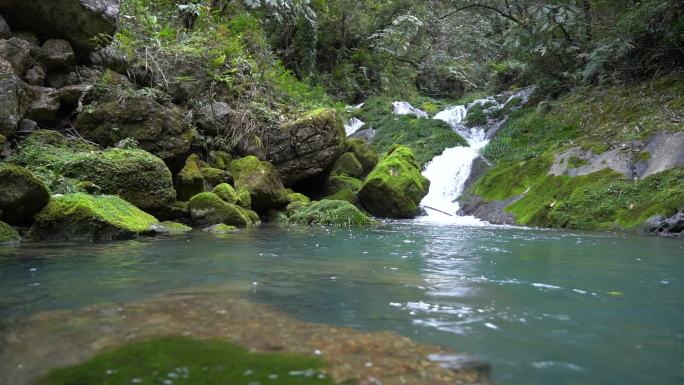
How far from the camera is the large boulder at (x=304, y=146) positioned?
16297mm

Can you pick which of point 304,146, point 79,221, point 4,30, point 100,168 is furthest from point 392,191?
point 4,30

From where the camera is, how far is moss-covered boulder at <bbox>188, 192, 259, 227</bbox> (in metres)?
11.5

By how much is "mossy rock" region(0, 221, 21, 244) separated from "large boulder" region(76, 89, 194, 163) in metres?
3.81

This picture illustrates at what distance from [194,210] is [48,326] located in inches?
326

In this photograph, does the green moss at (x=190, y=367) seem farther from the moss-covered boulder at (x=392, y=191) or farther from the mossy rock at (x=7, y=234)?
the moss-covered boulder at (x=392, y=191)

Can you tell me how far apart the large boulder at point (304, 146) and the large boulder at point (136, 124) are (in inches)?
161

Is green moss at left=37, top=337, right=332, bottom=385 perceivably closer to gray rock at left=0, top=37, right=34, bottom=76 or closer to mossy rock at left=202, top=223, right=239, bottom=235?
mossy rock at left=202, top=223, right=239, bottom=235

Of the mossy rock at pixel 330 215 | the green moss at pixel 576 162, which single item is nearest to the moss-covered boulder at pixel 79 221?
the mossy rock at pixel 330 215

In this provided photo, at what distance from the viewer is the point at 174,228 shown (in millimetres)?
10469

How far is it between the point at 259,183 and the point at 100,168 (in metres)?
4.66

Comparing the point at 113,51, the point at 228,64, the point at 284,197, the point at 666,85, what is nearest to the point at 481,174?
the point at 666,85

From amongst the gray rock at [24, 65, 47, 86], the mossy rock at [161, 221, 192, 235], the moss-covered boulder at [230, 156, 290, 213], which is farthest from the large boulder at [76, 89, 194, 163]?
the moss-covered boulder at [230, 156, 290, 213]

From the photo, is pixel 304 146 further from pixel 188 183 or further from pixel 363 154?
pixel 188 183

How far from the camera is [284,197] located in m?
14.9
